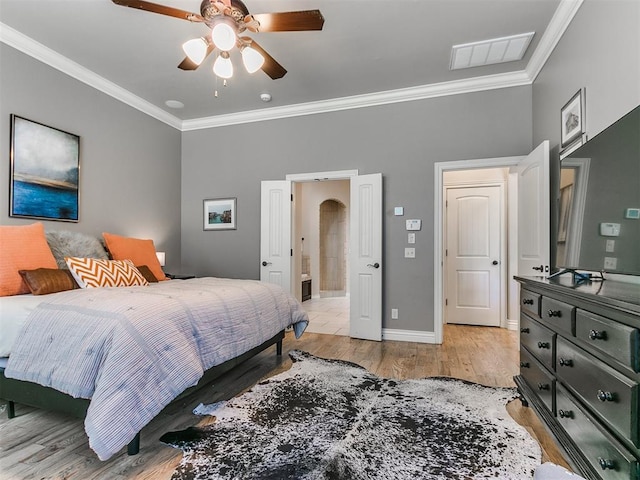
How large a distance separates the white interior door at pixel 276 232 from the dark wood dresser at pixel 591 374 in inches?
116

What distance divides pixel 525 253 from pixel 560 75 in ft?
5.10

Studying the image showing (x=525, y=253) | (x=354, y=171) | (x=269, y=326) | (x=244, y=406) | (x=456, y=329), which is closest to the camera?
(x=244, y=406)

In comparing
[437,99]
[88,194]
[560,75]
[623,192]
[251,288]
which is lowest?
[251,288]

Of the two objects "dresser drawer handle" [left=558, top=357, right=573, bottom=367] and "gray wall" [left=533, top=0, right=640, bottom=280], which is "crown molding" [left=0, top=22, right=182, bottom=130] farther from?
"dresser drawer handle" [left=558, top=357, right=573, bottom=367]

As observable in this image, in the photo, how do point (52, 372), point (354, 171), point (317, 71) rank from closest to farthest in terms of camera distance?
point (52, 372) → point (317, 71) → point (354, 171)

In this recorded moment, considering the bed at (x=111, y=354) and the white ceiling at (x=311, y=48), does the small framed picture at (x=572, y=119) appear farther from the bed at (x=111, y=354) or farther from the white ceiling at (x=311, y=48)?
the bed at (x=111, y=354)

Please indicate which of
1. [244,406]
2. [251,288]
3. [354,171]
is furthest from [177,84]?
[244,406]

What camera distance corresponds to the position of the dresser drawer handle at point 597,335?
121cm

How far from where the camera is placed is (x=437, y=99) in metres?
3.81

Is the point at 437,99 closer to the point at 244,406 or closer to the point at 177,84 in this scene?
Result: the point at 177,84

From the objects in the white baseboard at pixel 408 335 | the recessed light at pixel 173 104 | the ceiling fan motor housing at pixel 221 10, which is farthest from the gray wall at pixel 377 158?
the ceiling fan motor housing at pixel 221 10

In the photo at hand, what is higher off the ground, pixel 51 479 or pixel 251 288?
pixel 251 288

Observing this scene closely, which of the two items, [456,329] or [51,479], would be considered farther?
[456,329]

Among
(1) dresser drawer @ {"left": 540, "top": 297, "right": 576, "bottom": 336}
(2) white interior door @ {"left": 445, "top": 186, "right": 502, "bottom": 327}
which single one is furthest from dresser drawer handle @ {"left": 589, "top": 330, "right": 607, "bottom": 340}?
(2) white interior door @ {"left": 445, "top": 186, "right": 502, "bottom": 327}
